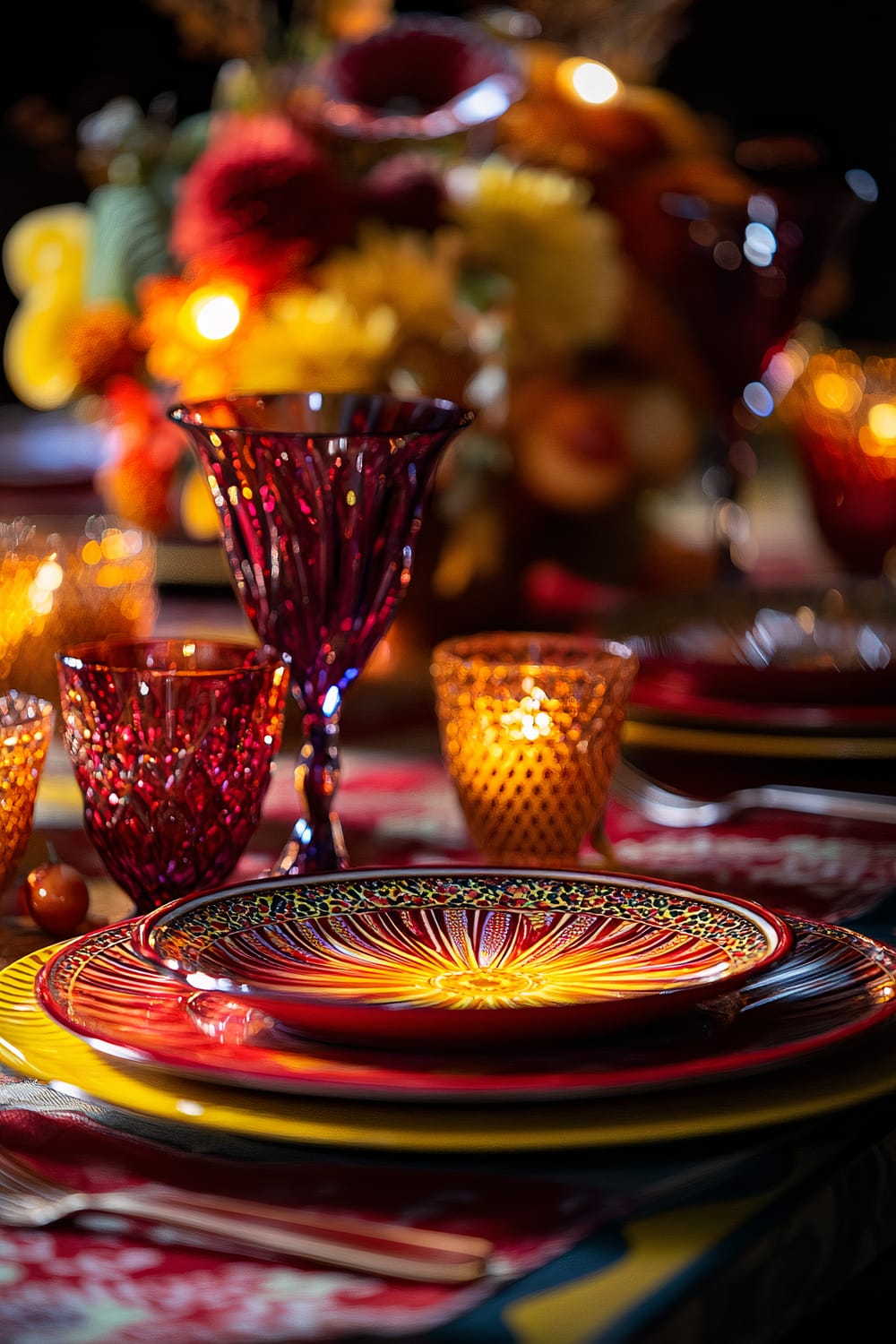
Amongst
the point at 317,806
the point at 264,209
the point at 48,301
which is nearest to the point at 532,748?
the point at 317,806

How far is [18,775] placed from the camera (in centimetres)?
60

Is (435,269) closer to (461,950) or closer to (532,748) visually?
(532,748)

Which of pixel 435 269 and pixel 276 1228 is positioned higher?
pixel 435 269

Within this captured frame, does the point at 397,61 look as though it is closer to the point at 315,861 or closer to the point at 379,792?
the point at 379,792

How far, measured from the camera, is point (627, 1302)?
0.37 m

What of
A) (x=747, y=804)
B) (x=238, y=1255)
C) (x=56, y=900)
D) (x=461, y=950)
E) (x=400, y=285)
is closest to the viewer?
(x=238, y=1255)

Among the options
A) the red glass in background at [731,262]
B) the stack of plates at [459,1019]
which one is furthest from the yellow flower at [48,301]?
the stack of plates at [459,1019]

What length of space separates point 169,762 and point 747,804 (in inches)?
13.3

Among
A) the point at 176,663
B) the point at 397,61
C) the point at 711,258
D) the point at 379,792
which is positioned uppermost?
the point at 397,61

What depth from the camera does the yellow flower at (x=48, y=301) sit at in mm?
1372

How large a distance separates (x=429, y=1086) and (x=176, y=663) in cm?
30

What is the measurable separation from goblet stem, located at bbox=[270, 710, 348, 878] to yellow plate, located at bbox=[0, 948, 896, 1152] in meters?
0.25

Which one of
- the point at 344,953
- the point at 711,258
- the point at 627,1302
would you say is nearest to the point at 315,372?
the point at 711,258

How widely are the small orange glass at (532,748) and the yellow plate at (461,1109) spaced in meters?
0.25
